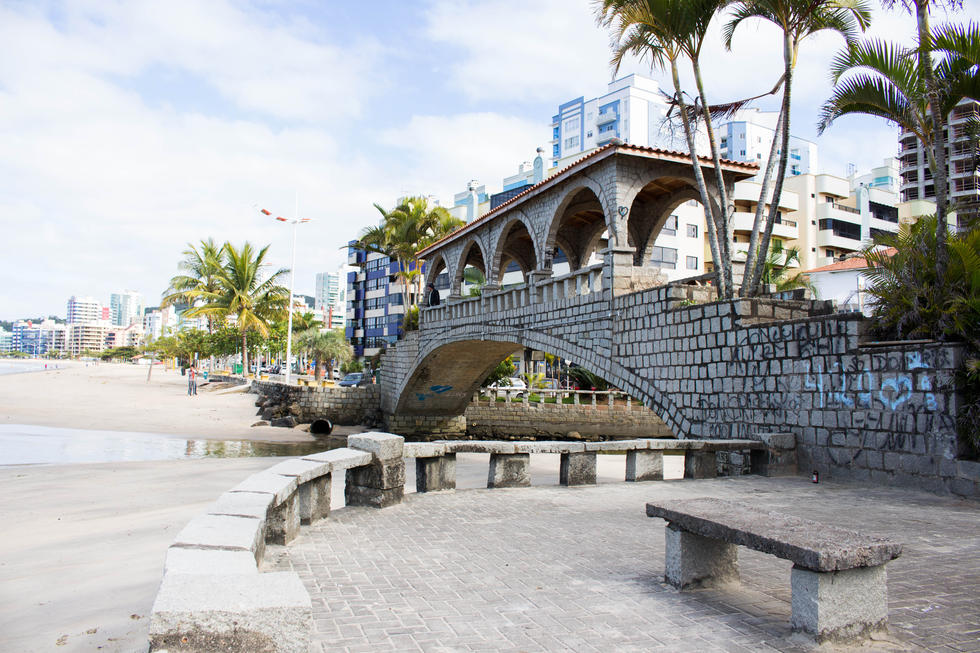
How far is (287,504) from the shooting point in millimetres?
5277

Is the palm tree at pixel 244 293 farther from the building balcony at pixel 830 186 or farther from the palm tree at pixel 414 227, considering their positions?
the building balcony at pixel 830 186

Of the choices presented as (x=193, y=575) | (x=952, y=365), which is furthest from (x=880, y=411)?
(x=193, y=575)

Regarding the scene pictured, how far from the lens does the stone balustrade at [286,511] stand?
243 centimetres

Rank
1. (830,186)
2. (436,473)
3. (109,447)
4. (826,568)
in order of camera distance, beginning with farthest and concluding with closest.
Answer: (830,186) < (109,447) < (436,473) < (826,568)

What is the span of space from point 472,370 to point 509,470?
20.7m

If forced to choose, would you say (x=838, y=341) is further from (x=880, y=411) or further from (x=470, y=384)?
(x=470, y=384)

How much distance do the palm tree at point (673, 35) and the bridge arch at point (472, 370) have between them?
270 centimetres

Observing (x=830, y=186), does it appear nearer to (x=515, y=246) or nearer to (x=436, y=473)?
(x=515, y=246)

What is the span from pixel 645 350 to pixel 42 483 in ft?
41.3

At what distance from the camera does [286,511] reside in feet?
17.1

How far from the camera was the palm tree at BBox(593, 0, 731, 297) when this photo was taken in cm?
1264

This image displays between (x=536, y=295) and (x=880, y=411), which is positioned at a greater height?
(x=536, y=295)

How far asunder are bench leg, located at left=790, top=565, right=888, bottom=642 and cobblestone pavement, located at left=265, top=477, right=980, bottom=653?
0.09m

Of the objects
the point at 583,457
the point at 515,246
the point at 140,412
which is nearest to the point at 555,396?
the point at 515,246
